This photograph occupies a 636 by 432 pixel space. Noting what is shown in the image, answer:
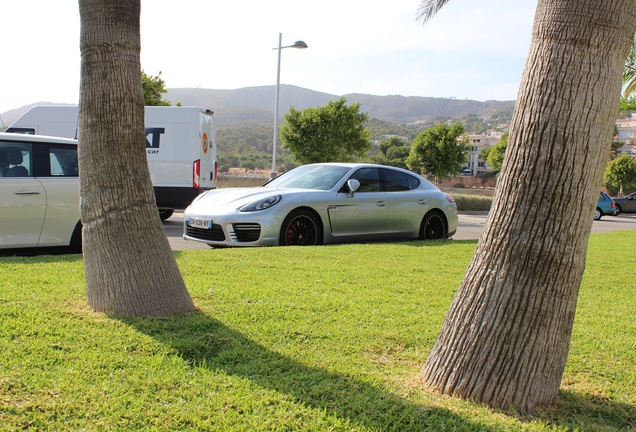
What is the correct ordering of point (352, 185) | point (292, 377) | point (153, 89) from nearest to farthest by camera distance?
point (292, 377) → point (352, 185) → point (153, 89)

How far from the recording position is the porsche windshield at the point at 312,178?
959 centimetres

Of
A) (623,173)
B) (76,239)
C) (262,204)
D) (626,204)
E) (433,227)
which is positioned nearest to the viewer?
(76,239)

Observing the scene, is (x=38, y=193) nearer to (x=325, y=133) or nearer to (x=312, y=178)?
(x=312, y=178)

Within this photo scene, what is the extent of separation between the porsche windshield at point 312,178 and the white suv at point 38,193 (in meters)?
3.40

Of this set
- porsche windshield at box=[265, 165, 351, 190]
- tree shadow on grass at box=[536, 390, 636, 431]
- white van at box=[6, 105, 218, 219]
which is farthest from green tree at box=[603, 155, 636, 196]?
tree shadow on grass at box=[536, 390, 636, 431]

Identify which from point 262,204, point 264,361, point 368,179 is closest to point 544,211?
point 264,361

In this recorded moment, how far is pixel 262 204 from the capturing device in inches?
337

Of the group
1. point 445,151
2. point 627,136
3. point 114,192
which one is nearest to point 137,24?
point 114,192

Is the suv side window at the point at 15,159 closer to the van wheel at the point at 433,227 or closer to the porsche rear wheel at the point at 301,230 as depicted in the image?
the porsche rear wheel at the point at 301,230

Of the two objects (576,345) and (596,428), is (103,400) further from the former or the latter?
(576,345)

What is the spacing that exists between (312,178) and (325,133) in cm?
2037

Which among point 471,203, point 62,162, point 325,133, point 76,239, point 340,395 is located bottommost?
point 471,203

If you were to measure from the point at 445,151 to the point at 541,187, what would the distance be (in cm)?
3749

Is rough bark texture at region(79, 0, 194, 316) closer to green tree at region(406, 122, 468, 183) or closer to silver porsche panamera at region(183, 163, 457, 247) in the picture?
silver porsche panamera at region(183, 163, 457, 247)
